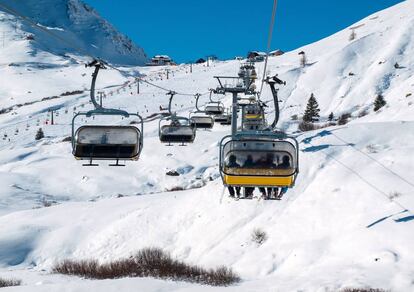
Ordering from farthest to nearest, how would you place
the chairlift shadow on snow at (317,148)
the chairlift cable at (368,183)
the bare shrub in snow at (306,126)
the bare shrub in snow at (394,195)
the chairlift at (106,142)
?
1. the bare shrub in snow at (306,126)
2. the chairlift shadow on snow at (317,148)
3. the bare shrub in snow at (394,195)
4. the chairlift cable at (368,183)
5. the chairlift at (106,142)

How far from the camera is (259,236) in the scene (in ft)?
61.2

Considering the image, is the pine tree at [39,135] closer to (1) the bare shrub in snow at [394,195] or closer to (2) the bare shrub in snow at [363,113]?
(2) the bare shrub in snow at [363,113]

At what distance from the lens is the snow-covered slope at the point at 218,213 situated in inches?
582

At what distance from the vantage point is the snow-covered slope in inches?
582

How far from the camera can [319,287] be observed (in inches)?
505

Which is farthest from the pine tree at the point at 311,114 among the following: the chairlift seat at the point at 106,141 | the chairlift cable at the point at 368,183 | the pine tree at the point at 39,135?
the chairlift seat at the point at 106,141

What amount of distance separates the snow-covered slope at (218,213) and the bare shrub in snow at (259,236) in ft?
0.65

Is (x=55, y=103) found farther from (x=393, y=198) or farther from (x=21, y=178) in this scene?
(x=393, y=198)

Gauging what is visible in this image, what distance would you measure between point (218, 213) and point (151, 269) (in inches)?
193

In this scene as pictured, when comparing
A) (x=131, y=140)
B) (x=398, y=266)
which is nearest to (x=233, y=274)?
(x=398, y=266)

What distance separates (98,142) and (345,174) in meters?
11.5

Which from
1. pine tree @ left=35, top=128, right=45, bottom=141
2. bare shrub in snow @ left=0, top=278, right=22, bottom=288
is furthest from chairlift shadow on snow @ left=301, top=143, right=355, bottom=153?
pine tree @ left=35, top=128, right=45, bottom=141

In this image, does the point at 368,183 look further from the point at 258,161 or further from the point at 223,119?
the point at 223,119

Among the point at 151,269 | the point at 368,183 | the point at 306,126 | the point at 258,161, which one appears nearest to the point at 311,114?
the point at 306,126
